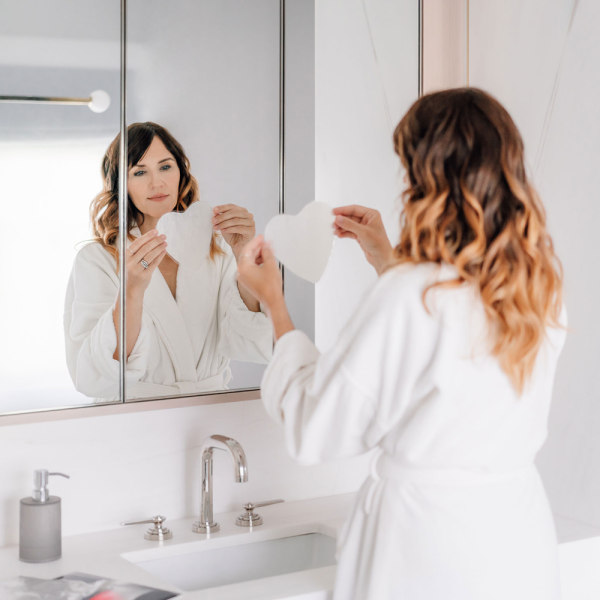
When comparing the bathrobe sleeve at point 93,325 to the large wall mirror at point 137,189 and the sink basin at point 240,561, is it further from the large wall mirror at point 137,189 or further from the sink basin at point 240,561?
the sink basin at point 240,561

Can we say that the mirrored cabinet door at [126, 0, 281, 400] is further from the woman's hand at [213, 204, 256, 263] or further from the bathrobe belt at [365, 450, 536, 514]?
the bathrobe belt at [365, 450, 536, 514]

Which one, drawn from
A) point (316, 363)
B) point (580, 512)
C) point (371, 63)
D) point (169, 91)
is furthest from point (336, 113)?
point (580, 512)

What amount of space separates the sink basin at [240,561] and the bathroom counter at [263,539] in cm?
2

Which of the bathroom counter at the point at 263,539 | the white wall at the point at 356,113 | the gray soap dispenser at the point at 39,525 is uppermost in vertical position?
the white wall at the point at 356,113

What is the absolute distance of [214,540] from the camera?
49.6 inches

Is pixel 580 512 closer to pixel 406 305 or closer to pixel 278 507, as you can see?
pixel 278 507

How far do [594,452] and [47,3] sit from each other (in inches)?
50.9

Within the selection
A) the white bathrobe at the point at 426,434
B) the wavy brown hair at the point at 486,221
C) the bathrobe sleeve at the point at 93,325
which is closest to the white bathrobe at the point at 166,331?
the bathrobe sleeve at the point at 93,325

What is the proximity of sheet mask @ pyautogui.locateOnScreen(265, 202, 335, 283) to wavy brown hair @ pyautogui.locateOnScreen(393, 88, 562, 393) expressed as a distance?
45cm

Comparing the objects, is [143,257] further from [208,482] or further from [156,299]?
[208,482]

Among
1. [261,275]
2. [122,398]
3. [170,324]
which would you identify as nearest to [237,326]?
[170,324]

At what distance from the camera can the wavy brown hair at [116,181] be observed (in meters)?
1.23

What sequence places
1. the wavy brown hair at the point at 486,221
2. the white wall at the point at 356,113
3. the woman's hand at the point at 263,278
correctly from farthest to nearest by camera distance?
the white wall at the point at 356,113 → the woman's hand at the point at 263,278 → the wavy brown hair at the point at 486,221

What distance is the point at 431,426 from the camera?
84 cm
